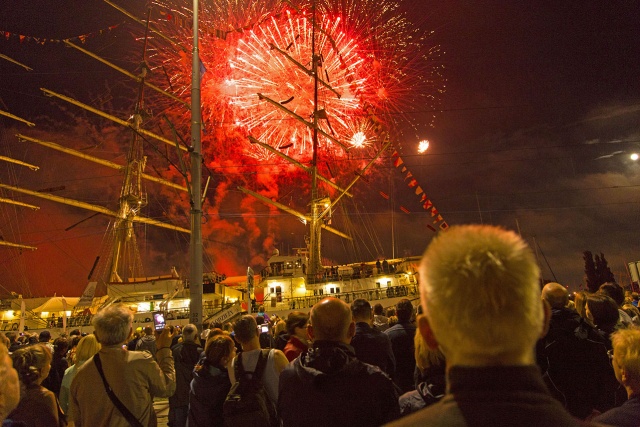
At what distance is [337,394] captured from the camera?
8.35ft

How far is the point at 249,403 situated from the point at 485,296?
3079 mm

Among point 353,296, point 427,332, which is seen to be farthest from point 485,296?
point 353,296

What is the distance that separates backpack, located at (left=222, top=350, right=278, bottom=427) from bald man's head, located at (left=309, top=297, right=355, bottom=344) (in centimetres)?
124

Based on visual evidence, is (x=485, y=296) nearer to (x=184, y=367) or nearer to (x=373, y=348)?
(x=373, y=348)

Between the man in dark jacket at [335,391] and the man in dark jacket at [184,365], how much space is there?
12.1 feet

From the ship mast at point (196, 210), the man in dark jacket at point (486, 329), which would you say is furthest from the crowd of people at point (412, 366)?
the ship mast at point (196, 210)

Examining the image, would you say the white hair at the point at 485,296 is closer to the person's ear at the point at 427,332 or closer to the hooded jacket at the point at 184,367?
the person's ear at the point at 427,332

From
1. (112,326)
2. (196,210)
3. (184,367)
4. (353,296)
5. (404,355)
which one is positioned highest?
(196,210)

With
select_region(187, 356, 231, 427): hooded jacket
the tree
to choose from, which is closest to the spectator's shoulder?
select_region(187, 356, 231, 427): hooded jacket

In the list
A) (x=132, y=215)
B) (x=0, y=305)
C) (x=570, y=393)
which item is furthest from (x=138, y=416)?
(x=0, y=305)

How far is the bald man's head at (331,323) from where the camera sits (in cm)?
285

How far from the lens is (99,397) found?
3.62 metres

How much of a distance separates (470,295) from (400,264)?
3443cm

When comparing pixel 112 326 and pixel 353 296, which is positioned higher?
pixel 112 326
